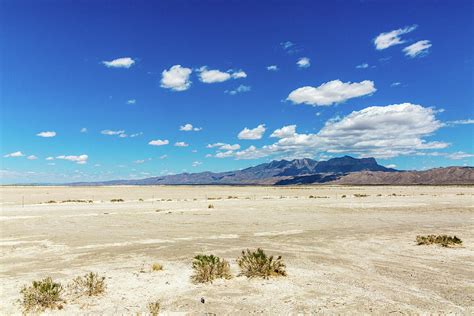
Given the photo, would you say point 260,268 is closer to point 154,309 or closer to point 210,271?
point 210,271

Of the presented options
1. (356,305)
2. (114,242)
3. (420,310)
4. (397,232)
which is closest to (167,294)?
(356,305)

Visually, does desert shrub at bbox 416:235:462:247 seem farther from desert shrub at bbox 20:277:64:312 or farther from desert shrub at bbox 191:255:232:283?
desert shrub at bbox 20:277:64:312

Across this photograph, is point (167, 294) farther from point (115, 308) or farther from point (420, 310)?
point (420, 310)

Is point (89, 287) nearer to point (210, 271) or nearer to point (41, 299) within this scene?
point (41, 299)

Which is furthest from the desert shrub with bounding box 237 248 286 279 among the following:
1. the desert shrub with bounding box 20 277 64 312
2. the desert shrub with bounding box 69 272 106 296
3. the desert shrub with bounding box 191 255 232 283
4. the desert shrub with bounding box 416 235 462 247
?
the desert shrub with bounding box 416 235 462 247

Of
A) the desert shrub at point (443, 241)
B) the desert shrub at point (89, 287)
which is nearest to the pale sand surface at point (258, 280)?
the desert shrub at point (89, 287)

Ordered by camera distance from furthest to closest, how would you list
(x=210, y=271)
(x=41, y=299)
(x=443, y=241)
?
(x=443, y=241) → (x=210, y=271) → (x=41, y=299)

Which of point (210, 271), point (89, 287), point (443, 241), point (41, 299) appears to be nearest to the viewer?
point (41, 299)

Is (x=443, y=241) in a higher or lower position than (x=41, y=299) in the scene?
lower

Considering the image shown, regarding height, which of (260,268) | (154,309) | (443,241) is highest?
(260,268)

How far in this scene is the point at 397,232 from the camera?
21.4 m

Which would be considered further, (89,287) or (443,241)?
(443,241)

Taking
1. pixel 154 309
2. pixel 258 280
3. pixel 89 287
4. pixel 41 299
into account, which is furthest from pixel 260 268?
pixel 41 299

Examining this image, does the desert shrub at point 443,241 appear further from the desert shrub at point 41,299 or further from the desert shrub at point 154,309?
the desert shrub at point 41,299
